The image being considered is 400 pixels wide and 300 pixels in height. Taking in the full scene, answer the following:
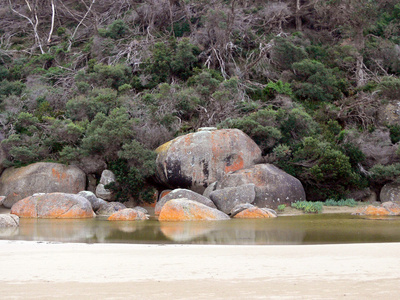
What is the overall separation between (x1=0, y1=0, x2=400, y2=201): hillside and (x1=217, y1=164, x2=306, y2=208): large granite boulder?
5.03ft

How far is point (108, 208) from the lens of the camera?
21.1 metres

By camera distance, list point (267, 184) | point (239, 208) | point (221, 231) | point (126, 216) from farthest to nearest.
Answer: point (267, 184) → point (239, 208) → point (126, 216) → point (221, 231)

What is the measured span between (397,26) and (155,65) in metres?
21.2

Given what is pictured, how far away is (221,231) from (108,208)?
8163 millimetres

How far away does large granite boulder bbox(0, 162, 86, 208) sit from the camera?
75.5 feet

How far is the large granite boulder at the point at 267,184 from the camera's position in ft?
69.5

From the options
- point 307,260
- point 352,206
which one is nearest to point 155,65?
point 352,206

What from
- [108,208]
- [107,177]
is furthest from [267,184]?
[107,177]

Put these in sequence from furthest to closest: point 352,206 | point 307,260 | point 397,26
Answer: point 397,26 → point 352,206 → point 307,260

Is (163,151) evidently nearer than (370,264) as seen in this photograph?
No

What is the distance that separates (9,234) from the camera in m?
14.1

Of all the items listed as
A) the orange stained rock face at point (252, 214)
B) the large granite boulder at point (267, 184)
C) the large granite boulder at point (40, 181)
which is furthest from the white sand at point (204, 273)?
the large granite boulder at point (40, 181)

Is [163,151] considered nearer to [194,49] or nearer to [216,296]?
[194,49]

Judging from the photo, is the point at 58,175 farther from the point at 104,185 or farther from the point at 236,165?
the point at 236,165
